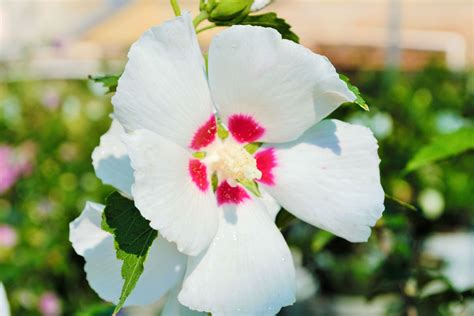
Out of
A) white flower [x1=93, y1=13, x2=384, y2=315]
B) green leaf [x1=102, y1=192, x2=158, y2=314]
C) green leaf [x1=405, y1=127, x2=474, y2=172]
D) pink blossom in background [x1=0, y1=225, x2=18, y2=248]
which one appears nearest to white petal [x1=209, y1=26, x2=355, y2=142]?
white flower [x1=93, y1=13, x2=384, y2=315]

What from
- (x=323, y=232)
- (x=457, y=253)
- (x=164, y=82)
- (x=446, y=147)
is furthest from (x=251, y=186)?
(x=457, y=253)

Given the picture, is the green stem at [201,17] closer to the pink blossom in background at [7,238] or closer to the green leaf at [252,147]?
the green leaf at [252,147]

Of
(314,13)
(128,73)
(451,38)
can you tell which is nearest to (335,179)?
(128,73)

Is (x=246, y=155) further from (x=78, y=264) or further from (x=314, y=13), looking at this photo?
(x=314, y=13)

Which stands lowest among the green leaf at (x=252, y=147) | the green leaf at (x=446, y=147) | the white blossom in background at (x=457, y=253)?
the white blossom in background at (x=457, y=253)

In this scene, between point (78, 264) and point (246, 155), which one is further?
point (78, 264)

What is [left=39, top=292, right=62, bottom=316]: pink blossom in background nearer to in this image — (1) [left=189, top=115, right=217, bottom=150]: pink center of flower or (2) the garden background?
(2) the garden background

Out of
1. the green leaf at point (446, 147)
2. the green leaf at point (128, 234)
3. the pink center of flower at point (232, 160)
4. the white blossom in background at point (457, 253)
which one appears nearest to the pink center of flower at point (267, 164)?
the pink center of flower at point (232, 160)
